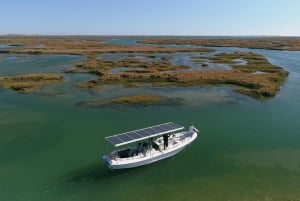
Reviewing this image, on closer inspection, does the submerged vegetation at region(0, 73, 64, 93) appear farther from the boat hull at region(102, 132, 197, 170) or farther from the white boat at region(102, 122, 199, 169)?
the boat hull at region(102, 132, 197, 170)

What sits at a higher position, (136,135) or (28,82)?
(28,82)

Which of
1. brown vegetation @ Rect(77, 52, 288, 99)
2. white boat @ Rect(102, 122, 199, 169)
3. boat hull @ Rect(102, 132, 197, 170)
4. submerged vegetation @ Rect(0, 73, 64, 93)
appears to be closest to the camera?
boat hull @ Rect(102, 132, 197, 170)

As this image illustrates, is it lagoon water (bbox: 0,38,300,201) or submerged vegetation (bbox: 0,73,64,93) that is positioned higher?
submerged vegetation (bbox: 0,73,64,93)

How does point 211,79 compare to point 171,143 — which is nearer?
point 171,143

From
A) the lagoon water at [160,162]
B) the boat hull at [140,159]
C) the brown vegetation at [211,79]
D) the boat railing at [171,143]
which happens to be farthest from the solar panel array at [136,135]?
the brown vegetation at [211,79]

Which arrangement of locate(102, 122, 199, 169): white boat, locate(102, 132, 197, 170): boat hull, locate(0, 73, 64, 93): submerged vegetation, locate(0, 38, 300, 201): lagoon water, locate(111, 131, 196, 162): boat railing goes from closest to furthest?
locate(0, 38, 300, 201): lagoon water → locate(102, 132, 197, 170): boat hull → locate(102, 122, 199, 169): white boat → locate(111, 131, 196, 162): boat railing → locate(0, 73, 64, 93): submerged vegetation

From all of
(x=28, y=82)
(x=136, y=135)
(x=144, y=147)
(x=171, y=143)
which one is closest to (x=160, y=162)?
(x=144, y=147)

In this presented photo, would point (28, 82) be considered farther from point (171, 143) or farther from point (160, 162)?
point (160, 162)

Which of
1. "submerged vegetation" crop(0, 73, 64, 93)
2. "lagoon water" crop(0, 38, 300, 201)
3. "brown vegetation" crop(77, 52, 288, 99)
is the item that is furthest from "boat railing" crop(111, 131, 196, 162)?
"submerged vegetation" crop(0, 73, 64, 93)
